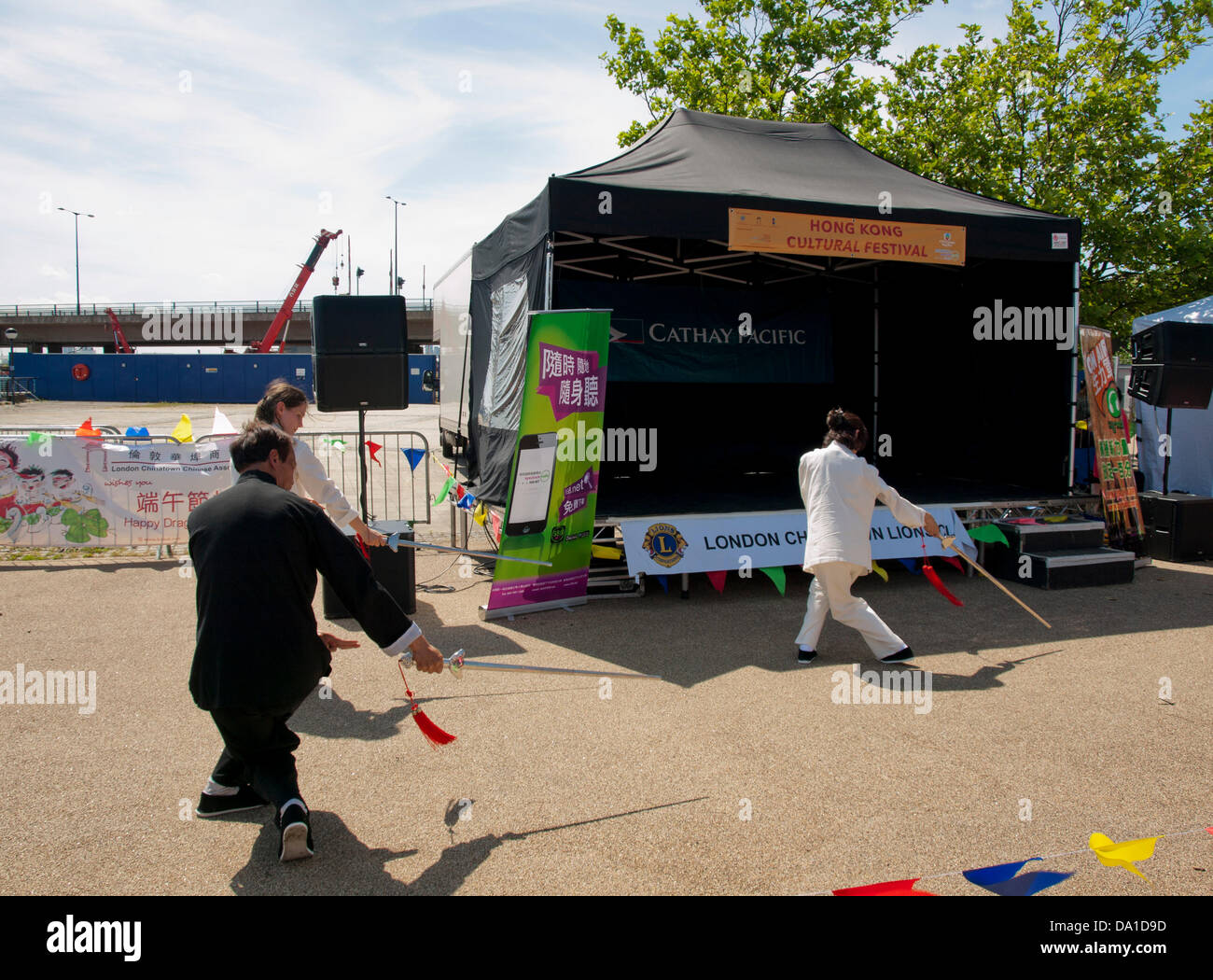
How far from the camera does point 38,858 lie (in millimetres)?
3135

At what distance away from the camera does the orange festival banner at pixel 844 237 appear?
7.26 meters

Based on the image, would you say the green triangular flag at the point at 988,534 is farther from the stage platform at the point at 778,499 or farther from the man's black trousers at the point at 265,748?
the man's black trousers at the point at 265,748

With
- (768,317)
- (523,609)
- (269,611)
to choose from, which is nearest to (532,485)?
(523,609)

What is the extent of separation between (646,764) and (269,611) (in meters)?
2.00

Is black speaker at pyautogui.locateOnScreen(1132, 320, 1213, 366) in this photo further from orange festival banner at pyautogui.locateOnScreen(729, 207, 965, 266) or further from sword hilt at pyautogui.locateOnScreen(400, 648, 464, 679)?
sword hilt at pyautogui.locateOnScreen(400, 648, 464, 679)

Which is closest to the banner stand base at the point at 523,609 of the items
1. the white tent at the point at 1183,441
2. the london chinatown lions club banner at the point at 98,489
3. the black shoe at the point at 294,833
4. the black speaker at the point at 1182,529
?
the black shoe at the point at 294,833

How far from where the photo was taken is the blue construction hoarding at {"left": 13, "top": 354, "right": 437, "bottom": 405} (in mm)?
39906

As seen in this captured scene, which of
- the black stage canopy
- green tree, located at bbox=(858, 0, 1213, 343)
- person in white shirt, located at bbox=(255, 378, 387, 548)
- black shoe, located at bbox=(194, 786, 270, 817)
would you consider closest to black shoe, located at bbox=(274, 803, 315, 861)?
black shoe, located at bbox=(194, 786, 270, 817)

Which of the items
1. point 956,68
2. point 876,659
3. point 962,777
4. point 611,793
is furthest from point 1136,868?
point 956,68

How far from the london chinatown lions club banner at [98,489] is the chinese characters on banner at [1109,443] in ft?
30.0

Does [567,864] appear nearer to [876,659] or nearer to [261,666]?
[261,666]

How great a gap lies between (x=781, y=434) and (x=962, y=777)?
28.1 feet

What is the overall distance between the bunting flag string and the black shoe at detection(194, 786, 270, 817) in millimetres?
2357
